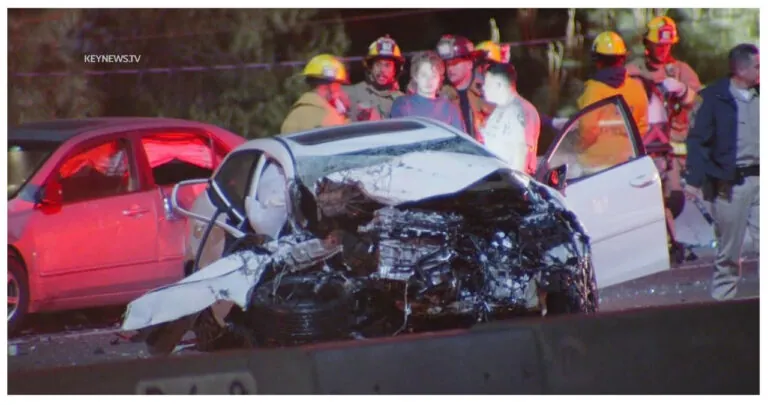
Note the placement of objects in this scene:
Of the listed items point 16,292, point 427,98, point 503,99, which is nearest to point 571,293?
point 503,99

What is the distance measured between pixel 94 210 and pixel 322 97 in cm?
148

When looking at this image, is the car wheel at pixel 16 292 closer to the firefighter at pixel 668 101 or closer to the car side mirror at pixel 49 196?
Answer: the car side mirror at pixel 49 196

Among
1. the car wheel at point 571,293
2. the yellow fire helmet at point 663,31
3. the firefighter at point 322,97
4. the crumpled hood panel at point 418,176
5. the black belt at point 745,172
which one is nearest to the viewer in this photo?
the car wheel at point 571,293

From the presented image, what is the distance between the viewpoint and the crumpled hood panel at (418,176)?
6.16 m

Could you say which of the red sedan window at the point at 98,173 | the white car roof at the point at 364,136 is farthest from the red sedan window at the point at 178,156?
the white car roof at the point at 364,136

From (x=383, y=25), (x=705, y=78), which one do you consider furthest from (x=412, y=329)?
(x=705, y=78)

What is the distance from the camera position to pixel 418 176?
247 inches

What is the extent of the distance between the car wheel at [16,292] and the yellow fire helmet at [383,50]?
2265 millimetres

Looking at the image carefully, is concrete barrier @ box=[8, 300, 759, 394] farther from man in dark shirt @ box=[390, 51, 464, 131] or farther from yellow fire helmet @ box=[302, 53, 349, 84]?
yellow fire helmet @ box=[302, 53, 349, 84]

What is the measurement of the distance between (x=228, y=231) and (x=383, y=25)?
5.13 feet

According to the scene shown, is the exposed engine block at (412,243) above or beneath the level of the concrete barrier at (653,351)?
above

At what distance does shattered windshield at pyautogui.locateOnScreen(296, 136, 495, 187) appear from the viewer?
6.20m

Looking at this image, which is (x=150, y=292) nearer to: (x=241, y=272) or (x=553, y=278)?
(x=241, y=272)

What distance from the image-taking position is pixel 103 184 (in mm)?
6371
